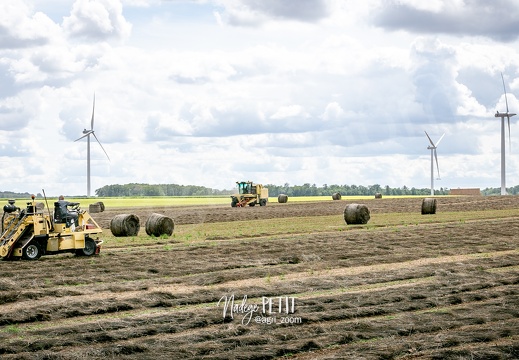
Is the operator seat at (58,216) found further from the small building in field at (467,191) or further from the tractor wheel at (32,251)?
the small building in field at (467,191)

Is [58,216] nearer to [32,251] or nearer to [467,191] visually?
[32,251]

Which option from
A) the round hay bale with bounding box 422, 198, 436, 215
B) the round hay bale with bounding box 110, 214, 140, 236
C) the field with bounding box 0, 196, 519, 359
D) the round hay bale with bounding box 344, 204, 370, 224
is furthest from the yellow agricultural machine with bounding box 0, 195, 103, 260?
the round hay bale with bounding box 422, 198, 436, 215

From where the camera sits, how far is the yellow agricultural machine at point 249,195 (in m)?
71.1

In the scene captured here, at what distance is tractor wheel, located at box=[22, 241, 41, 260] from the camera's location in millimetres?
24344

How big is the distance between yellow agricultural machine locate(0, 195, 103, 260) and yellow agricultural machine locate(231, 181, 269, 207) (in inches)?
1806

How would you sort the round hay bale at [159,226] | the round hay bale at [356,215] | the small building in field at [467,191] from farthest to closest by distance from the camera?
Result: 1. the small building in field at [467,191]
2. the round hay bale at [356,215]
3. the round hay bale at [159,226]

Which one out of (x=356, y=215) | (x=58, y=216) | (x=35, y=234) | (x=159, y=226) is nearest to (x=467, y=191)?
(x=356, y=215)

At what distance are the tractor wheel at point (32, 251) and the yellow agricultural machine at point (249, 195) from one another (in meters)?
46.5

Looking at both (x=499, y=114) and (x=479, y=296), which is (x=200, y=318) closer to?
(x=479, y=296)

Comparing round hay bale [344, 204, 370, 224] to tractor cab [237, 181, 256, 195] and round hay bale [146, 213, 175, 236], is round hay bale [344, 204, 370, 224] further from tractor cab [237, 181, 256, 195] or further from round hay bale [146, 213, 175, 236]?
tractor cab [237, 181, 256, 195]

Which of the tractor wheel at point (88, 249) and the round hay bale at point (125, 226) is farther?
the round hay bale at point (125, 226)

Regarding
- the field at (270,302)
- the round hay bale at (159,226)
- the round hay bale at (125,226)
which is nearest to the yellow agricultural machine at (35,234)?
the field at (270,302)

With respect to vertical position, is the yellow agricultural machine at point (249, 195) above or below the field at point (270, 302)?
above

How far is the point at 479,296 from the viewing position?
1658cm
